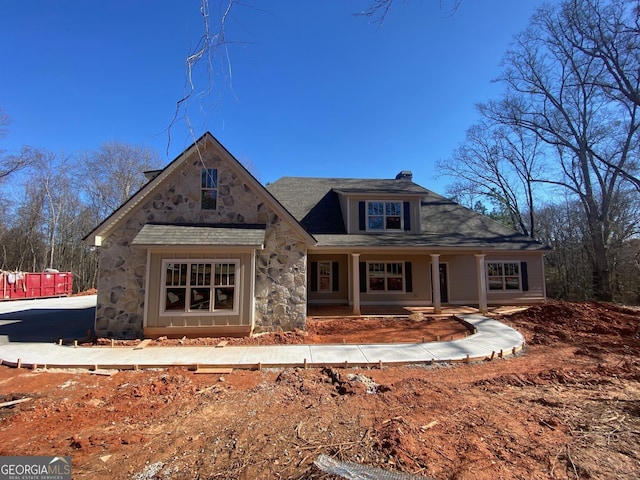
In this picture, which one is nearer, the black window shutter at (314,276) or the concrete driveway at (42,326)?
the concrete driveway at (42,326)

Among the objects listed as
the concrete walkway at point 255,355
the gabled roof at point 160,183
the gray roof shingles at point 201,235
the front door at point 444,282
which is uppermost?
the gabled roof at point 160,183

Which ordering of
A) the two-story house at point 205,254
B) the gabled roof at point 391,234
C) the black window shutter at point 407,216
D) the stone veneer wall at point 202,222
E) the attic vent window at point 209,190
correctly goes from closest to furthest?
the two-story house at point 205,254 < the stone veneer wall at point 202,222 < the attic vent window at point 209,190 < the gabled roof at point 391,234 < the black window shutter at point 407,216

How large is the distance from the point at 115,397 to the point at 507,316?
519 inches

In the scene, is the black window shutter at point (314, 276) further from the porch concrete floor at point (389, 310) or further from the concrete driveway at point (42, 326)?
the concrete driveway at point (42, 326)

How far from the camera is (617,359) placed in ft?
24.2

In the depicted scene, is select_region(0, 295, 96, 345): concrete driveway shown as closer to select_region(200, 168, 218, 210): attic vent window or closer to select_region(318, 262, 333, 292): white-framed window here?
select_region(200, 168, 218, 210): attic vent window

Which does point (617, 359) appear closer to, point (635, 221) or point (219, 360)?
point (219, 360)

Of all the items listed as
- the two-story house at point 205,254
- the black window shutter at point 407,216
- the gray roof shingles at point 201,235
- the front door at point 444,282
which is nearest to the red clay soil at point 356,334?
the two-story house at point 205,254

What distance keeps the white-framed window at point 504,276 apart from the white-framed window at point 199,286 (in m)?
13.2

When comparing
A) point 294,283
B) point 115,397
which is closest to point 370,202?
point 294,283

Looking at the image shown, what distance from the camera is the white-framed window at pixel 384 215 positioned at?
15.3m

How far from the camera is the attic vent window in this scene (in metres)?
10.3

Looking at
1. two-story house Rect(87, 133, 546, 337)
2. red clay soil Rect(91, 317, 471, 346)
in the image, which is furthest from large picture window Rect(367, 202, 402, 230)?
red clay soil Rect(91, 317, 471, 346)

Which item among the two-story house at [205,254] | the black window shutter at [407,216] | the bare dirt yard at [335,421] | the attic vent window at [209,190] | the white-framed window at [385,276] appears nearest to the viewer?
the bare dirt yard at [335,421]
